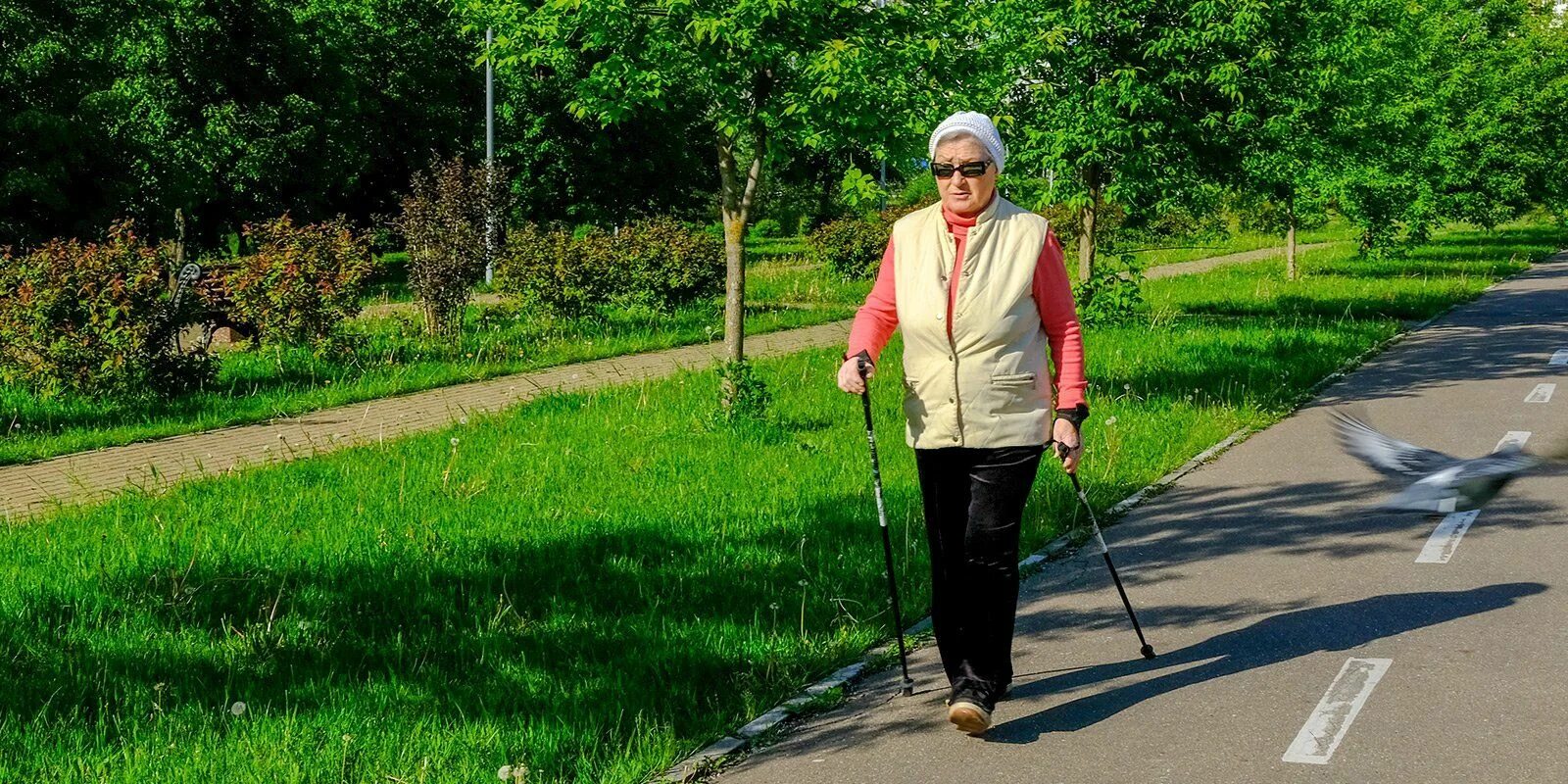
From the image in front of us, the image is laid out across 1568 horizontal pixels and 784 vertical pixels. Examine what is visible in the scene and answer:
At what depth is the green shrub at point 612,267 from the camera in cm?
1952

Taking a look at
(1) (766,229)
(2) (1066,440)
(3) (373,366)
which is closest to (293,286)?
(3) (373,366)

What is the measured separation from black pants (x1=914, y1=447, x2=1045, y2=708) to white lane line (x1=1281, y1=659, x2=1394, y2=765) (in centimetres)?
98

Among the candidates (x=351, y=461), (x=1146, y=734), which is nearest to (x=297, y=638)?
(x=1146, y=734)

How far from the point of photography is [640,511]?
8609 millimetres

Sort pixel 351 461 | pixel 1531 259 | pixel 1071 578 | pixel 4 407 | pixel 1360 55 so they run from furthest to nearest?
pixel 1531 259 < pixel 1360 55 < pixel 4 407 < pixel 351 461 < pixel 1071 578

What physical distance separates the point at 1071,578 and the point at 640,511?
2441mm

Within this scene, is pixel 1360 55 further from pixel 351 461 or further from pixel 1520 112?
pixel 1520 112

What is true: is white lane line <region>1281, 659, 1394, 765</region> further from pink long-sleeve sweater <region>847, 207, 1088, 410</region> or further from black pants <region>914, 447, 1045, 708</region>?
pink long-sleeve sweater <region>847, 207, 1088, 410</region>

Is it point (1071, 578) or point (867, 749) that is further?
point (1071, 578)

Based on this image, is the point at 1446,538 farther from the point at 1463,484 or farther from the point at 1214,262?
the point at 1214,262

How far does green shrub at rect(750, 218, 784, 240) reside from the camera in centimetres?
6131

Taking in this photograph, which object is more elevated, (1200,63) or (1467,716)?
(1200,63)

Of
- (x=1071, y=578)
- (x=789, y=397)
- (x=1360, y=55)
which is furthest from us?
(x=1360, y=55)

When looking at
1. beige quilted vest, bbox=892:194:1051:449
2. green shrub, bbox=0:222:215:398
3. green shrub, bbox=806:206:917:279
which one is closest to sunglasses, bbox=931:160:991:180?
beige quilted vest, bbox=892:194:1051:449
